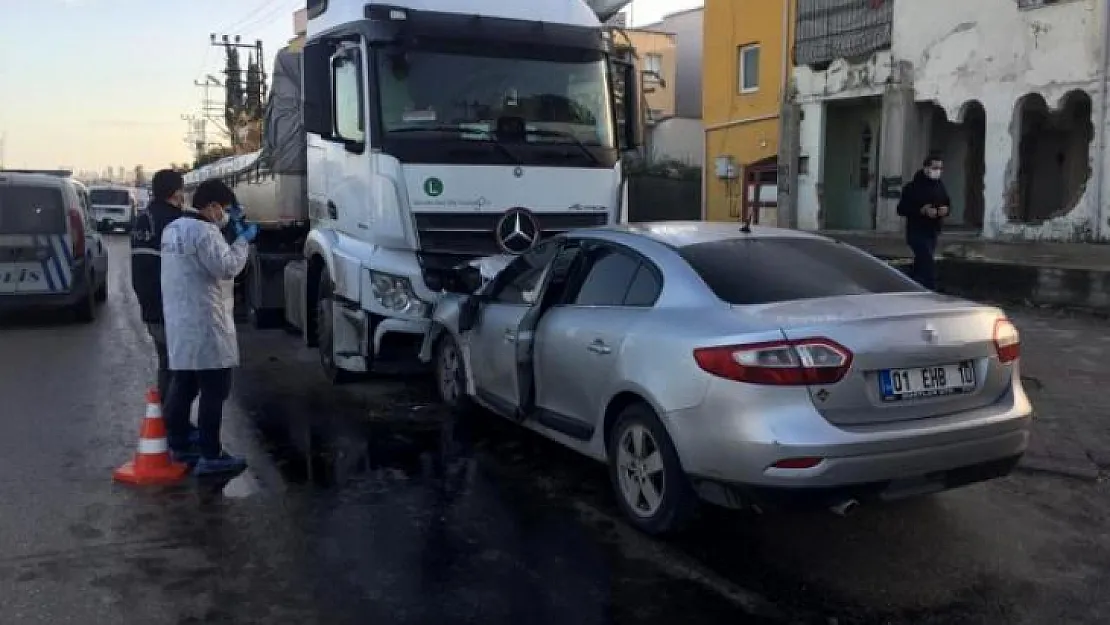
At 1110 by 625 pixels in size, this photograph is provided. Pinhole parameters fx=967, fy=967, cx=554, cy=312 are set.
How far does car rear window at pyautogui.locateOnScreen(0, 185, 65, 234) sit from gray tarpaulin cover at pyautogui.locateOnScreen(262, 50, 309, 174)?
3.22 metres

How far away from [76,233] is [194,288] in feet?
25.8

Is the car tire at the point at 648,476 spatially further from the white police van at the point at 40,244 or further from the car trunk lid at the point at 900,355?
the white police van at the point at 40,244

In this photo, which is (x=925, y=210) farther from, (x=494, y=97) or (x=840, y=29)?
(x=840, y=29)

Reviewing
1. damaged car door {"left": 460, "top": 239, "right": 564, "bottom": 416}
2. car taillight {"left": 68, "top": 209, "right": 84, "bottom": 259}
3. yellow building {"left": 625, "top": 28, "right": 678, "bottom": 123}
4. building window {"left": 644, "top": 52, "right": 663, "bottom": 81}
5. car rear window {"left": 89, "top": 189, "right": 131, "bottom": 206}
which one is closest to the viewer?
damaged car door {"left": 460, "top": 239, "right": 564, "bottom": 416}

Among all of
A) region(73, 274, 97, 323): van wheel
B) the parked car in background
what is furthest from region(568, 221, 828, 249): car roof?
the parked car in background

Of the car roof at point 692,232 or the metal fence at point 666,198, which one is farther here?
the metal fence at point 666,198

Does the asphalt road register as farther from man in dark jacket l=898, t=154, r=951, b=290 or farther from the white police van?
the white police van

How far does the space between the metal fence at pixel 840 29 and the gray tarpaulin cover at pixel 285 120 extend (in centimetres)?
1278

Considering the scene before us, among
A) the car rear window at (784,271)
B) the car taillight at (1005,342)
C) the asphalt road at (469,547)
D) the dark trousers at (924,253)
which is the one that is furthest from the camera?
the dark trousers at (924,253)

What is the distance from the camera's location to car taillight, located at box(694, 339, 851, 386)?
4.12 m

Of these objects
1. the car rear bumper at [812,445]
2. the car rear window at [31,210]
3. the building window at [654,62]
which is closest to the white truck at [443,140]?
the car rear bumper at [812,445]

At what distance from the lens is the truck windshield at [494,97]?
24.7 feet

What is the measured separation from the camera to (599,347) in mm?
5074

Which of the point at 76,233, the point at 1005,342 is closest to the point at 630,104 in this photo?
the point at 1005,342
